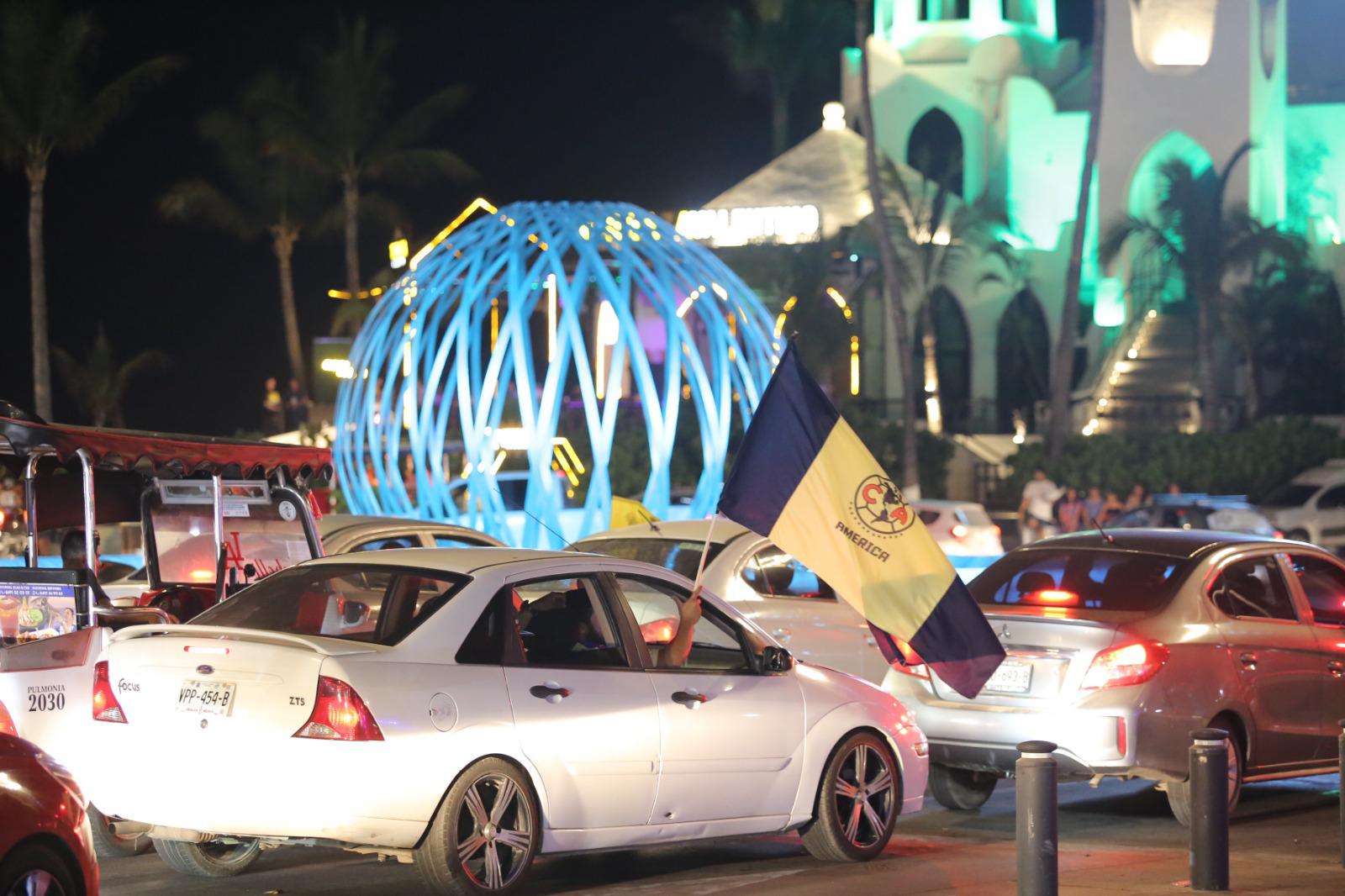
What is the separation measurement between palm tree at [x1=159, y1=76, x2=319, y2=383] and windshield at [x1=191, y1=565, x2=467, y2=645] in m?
38.5

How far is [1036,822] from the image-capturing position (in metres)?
6.34

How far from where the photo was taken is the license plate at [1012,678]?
8773 mm

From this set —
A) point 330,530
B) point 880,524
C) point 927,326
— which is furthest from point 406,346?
point 927,326

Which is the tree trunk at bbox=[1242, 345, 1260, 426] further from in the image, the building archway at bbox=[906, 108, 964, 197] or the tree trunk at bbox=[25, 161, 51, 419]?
the tree trunk at bbox=[25, 161, 51, 419]

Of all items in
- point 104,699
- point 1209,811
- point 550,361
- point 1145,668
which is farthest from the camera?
point 550,361

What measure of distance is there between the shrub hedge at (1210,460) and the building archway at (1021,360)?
6.54 metres

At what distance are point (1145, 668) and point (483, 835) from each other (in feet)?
11.7

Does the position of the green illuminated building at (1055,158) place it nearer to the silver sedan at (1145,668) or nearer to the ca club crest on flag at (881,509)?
the silver sedan at (1145,668)

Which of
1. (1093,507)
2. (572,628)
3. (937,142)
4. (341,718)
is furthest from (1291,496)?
(341,718)

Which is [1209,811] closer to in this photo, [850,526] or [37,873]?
[850,526]

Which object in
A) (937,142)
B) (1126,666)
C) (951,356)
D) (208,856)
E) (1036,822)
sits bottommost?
(208,856)

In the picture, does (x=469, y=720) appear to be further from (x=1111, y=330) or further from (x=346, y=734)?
(x=1111, y=330)

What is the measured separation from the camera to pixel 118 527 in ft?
91.9

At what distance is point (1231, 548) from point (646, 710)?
3.77 m
